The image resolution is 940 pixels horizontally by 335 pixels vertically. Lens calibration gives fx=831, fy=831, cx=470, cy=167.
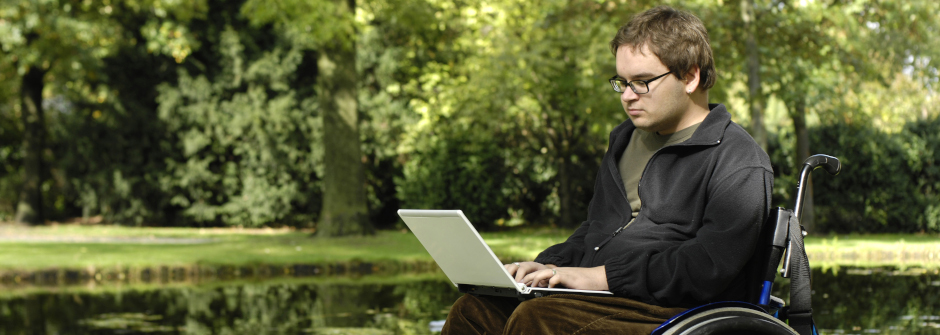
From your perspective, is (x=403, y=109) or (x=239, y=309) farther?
(x=403, y=109)

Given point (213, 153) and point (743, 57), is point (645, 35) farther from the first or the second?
point (213, 153)

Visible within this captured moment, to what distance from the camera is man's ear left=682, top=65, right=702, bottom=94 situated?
263 cm

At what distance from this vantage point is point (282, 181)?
1850 cm

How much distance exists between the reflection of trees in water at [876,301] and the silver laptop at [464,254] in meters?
4.23

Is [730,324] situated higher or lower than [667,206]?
lower

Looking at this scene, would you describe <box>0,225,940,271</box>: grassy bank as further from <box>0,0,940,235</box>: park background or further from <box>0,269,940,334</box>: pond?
<box>0,0,940,235</box>: park background

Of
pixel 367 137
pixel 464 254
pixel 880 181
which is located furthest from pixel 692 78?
pixel 367 137

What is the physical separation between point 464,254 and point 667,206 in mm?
661

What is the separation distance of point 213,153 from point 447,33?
6387 mm

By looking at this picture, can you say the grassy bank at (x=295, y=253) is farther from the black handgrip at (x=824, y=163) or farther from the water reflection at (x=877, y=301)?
the black handgrip at (x=824, y=163)

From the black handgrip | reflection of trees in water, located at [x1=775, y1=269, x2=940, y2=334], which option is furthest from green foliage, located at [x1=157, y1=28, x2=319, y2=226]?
the black handgrip

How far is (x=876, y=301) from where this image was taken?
7785 millimetres

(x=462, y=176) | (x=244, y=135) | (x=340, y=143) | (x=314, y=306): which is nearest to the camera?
(x=314, y=306)

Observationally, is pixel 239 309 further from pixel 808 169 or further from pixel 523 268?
pixel 808 169
